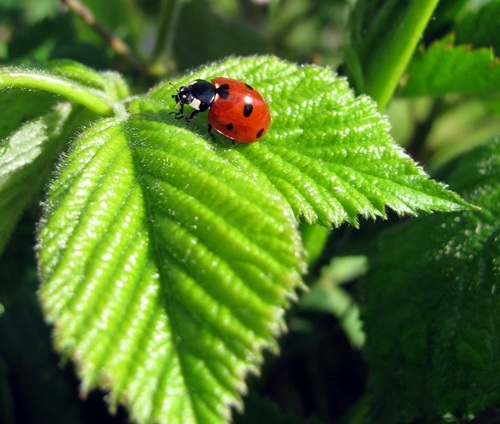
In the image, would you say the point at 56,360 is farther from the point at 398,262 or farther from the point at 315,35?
the point at 315,35

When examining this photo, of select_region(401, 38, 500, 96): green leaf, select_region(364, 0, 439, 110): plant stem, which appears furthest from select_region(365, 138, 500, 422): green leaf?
select_region(364, 0, 439, 110): plant stem

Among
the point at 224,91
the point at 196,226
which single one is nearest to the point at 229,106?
the point at 224,91

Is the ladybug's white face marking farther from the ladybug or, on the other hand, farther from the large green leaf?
the large green leaf

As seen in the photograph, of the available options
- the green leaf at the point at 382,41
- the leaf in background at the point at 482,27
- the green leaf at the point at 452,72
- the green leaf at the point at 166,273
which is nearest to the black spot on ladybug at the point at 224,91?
the green leaf at the point at 166,273

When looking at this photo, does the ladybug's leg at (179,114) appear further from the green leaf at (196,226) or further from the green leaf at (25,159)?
the green leaf at (25,159)

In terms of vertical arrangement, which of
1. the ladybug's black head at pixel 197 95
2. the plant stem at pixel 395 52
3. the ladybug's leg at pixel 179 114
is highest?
the plant stem at pixel 395 52

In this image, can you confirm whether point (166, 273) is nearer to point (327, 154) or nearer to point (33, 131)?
point (327, 154)
